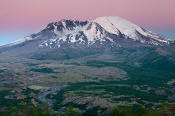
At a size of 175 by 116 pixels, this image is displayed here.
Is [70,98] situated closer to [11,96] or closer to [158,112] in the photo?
[11,96]

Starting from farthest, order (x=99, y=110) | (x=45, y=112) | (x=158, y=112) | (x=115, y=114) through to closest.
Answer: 1. (x=99, y=110)
2. (x=45, y=112)
3. (x=158, y=112)
4. (x=115, y=114)

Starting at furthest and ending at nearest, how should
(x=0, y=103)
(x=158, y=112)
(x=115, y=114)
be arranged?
(x=0, y=103), (x=158, y=112), (x=115, y=114)

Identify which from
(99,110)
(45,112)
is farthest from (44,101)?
(45,112)

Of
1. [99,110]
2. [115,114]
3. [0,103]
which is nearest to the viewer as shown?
[115,114]

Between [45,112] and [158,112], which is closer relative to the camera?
[158,112]

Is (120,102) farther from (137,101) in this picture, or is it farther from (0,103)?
(0,103)

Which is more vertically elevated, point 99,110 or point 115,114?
point 115,114

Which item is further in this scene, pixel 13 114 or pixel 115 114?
pixel 13 114

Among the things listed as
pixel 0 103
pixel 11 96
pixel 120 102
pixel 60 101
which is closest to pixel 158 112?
pixel 120 102

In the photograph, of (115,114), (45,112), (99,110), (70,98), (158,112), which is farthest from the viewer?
(70,98)
